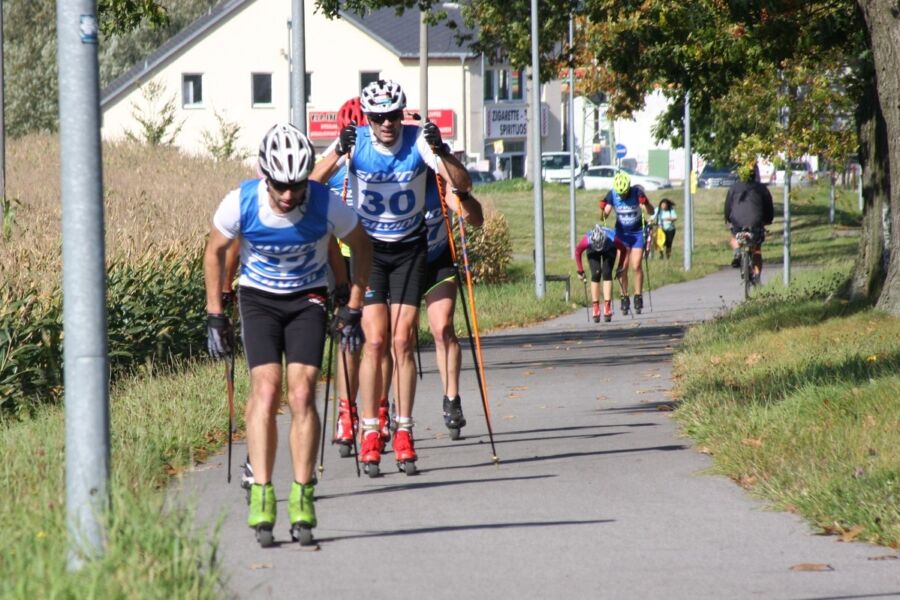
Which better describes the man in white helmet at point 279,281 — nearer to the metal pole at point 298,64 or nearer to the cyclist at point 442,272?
the cyclist at point 442,272

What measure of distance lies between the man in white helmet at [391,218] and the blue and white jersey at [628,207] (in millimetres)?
11625

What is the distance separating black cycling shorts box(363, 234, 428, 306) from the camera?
367 inches

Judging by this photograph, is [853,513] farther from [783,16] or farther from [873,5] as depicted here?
[783,16]

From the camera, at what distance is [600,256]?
2089 cm

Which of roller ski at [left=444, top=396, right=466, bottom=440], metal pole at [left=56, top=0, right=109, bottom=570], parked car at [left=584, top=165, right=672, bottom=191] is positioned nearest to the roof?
parked car at [left=584, top=165, right=672, bottom=191]

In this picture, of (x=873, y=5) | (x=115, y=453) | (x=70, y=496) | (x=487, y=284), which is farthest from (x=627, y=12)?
(x=70, y=496)

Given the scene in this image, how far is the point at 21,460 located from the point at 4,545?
2539mm

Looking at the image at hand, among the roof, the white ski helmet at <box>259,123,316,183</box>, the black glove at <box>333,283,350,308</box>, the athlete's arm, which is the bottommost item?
the black glove at <box>333,283,350,308</box>

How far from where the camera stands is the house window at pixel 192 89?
71.2m

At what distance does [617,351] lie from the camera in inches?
666

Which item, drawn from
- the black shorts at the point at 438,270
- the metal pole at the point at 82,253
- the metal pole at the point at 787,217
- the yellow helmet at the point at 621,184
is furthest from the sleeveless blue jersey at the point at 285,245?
the metal pole at the point at 787,217

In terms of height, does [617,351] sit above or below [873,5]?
below

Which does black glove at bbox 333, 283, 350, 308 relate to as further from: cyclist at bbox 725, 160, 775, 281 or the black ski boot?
cyclist at bbox 725, 160, 775, 281

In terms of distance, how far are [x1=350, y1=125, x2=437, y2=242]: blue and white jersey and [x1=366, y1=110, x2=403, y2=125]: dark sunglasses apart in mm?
148
